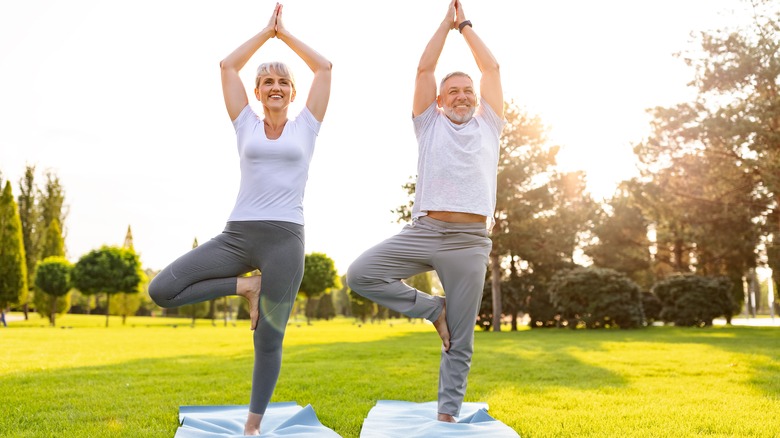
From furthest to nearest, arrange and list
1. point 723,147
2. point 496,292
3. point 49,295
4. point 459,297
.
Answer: point 49,295 < point 496,292 < point 723,147 < point 459,297

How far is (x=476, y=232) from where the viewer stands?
4.60 meters

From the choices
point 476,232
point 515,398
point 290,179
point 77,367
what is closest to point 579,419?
point 515,398

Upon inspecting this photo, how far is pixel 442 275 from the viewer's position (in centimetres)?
459

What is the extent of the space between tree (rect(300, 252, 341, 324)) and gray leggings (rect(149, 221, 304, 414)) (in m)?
40.2

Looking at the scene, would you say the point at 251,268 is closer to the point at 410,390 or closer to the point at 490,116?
the point at 490,116

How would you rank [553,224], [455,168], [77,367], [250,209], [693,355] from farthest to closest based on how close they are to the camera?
[553,224] → [693,355] → [77,367] → [455,168] → [250,209]

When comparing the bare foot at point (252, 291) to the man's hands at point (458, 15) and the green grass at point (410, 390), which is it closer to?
the green grass at point (410, 390)

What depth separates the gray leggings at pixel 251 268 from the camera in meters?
4.13

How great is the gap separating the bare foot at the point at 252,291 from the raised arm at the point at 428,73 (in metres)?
1.77

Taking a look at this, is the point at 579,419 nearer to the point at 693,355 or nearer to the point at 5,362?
the point at 693,355

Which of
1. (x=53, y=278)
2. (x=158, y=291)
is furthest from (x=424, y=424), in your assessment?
(x=53, y=278)

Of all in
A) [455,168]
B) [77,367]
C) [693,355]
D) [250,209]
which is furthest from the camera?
[693,355]

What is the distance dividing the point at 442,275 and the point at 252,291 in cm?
138

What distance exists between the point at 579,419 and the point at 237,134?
363cm
